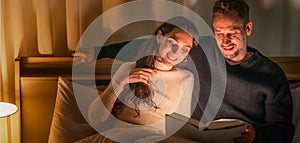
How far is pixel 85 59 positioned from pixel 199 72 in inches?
23.1

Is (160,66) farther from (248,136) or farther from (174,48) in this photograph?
(248,136)

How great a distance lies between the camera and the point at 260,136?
223 cm

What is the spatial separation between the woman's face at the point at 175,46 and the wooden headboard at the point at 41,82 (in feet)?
0.90

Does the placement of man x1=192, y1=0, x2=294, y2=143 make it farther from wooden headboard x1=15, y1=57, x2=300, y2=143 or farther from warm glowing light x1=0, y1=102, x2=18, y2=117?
warm glowing light x1=0, y1=102, x2=18, y2=117

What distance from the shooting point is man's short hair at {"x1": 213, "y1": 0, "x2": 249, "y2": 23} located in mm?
2234

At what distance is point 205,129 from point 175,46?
44cm

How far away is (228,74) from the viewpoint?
226cm

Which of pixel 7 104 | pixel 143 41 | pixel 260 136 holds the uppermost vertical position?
pixel 143 41

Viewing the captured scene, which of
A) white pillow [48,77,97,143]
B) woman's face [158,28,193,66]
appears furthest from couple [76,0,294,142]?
white pillow [48,77,97,143]

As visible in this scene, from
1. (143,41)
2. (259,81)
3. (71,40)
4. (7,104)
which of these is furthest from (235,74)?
(7,104)

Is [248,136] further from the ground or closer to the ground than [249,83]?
closer to the ground

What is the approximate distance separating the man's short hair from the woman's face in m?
0.19

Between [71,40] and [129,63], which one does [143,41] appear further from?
[71,40]

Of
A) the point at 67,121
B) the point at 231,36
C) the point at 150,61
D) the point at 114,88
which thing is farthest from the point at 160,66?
the point at 67,121
